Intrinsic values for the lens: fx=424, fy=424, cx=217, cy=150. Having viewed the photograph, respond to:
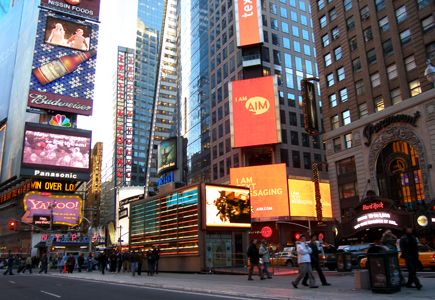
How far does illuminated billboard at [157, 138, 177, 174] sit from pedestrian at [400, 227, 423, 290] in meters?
80.2

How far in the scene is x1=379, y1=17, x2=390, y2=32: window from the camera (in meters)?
46.0

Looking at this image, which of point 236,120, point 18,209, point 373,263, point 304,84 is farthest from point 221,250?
point 18,209

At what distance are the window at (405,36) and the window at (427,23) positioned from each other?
5.33ft

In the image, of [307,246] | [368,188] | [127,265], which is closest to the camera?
[307,246]

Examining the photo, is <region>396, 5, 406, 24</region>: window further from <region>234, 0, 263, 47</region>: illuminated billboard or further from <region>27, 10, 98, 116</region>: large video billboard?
<region>27, 10, 98, 116</region>: large video billboard

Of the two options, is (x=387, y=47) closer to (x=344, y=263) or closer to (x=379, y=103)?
(x=379, y=103)

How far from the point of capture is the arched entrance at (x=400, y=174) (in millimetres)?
41500

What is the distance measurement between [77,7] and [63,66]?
1560 cm

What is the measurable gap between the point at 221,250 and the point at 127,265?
535 inches

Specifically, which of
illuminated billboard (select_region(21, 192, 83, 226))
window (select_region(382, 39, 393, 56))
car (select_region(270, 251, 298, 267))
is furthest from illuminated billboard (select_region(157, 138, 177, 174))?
car (select_region(270, 251, 298, 267))

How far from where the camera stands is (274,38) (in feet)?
270

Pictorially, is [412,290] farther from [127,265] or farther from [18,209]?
[18,209]

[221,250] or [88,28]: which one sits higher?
[88,28]

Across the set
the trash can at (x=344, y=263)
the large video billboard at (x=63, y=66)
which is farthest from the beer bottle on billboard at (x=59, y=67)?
the trash can at (x=344, y=263)
